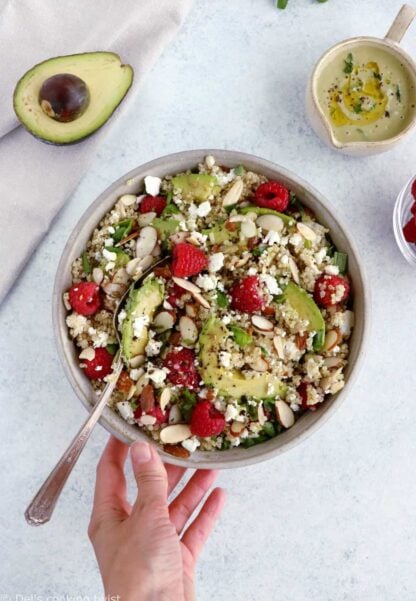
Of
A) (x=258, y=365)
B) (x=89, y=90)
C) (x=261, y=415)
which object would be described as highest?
(x=89, y=90)

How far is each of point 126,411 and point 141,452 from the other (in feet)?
0.53

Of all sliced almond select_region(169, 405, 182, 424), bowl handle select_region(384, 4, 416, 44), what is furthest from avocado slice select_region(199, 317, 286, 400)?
bowl handle select_region(384, 4, 416, 44)

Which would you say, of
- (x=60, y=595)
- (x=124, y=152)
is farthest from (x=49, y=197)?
(x=60, y=595)

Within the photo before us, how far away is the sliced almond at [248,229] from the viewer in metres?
1.78

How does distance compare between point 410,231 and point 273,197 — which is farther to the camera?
point 410,231

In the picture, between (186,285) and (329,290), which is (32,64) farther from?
(329,290)

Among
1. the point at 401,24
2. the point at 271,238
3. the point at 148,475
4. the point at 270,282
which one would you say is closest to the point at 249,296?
the point at 270,282

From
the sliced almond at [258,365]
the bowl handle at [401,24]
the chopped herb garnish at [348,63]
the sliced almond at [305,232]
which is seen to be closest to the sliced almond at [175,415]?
the sliced almond at [258,365]

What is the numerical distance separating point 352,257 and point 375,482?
0.72 m

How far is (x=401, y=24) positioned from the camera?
2.01 metres

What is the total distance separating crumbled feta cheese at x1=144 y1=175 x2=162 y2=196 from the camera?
187cm

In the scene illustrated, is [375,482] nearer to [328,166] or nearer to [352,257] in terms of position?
[352,257]

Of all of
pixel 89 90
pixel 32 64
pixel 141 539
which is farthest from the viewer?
pixel 32 64

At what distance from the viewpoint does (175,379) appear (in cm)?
175
